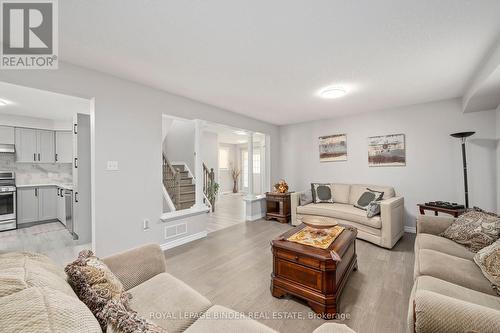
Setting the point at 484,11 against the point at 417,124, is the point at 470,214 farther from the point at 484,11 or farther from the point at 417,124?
the point at 417,124

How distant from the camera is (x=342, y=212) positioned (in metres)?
3.66

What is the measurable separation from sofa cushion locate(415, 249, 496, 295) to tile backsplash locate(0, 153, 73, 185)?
7014mm

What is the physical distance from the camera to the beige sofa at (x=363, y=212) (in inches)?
122

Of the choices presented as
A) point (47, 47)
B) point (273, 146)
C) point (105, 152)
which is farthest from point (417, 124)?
point (47, 47)

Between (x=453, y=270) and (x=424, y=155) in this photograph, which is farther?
(x=424, y=155)

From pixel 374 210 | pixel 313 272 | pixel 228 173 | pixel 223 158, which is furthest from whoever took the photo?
pixel 228 173

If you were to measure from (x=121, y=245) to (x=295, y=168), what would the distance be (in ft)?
13.6

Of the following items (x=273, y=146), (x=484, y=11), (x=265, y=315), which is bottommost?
(x=265, y=315)

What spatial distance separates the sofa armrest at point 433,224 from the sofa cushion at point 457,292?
46.7 inches

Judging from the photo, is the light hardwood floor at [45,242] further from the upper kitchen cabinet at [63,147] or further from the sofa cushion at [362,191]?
the sofa cushion at [362,191]

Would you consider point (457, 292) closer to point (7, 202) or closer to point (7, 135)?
point (7, 202)

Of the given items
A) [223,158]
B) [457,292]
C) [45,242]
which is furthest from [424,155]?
[223,158]

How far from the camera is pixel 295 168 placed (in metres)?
5.51

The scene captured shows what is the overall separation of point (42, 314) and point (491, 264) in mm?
2479
